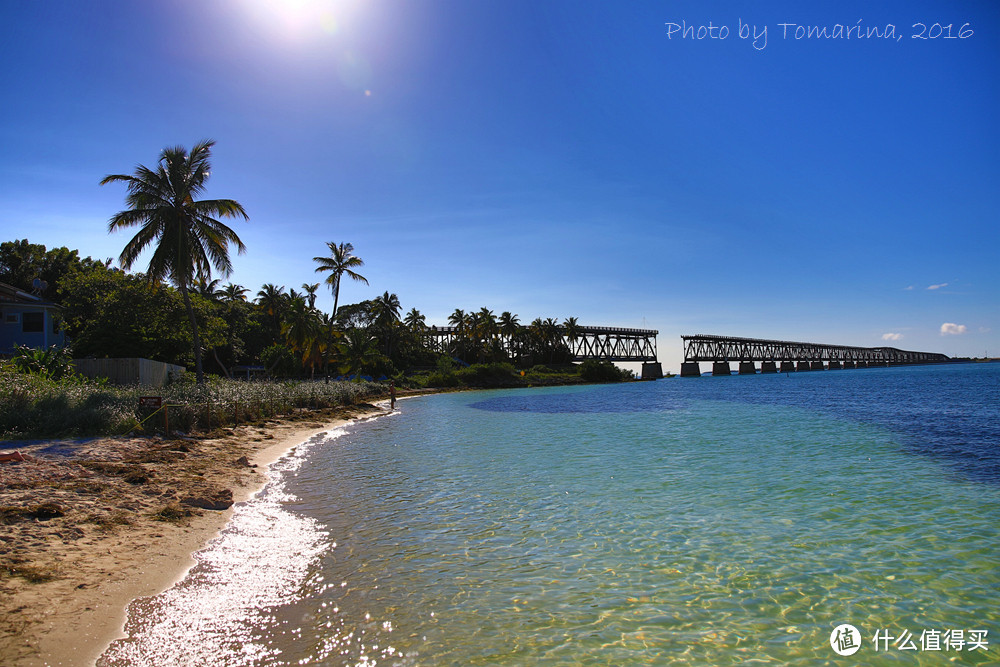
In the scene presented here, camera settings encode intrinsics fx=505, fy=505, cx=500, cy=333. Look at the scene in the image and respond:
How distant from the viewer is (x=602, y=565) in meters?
7.37

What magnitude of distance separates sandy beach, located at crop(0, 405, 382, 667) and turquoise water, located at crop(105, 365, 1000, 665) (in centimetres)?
46

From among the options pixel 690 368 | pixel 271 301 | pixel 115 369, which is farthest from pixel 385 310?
pixel 690 368

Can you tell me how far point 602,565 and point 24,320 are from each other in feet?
137

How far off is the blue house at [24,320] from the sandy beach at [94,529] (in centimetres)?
2720

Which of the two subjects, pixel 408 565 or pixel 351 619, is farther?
pixel 408 565

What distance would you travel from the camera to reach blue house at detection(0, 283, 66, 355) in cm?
3238

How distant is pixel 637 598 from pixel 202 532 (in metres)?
7.12

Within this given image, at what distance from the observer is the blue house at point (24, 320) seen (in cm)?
3238

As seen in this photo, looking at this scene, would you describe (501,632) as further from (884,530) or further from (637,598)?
(884,530)

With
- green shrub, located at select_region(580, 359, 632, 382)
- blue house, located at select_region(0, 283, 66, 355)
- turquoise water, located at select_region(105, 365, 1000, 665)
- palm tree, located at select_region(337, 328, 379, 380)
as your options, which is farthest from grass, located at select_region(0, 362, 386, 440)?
green shrub, located at select_region(580, 359, 632, 382)

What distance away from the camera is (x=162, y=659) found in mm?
4781

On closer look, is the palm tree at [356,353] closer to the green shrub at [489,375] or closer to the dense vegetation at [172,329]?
the dense vegetation at [172,329]

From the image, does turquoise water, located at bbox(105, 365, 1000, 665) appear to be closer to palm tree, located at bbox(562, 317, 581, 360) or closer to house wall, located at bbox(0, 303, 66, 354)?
house wall, located at bbox(0, 303, 66, 354)

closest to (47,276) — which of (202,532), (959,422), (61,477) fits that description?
(61,477)
